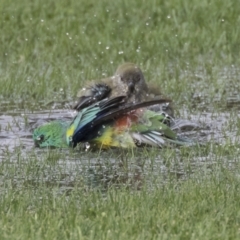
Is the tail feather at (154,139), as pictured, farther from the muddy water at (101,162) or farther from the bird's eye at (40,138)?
the bird's eye at (40,138)

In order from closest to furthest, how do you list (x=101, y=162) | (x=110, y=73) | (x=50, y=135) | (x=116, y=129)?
(x=101, y=162) < (x=116, y=129) < (x=50, y=135) < (x=110, y=73)

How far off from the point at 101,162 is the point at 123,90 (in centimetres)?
169

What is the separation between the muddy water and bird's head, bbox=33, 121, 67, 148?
0.09 meters

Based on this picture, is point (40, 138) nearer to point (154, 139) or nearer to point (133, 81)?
point (154, 139)

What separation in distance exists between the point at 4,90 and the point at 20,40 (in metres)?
1.92

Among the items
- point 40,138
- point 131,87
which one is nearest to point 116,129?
point 40,138

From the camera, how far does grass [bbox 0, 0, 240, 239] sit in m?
5.00

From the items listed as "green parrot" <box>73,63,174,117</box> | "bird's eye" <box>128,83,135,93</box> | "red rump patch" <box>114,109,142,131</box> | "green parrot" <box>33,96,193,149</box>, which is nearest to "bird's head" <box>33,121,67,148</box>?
"green parrot" <box>33,96,193,149</box>

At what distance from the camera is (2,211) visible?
5266 millimetres

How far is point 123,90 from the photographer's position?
326 inches

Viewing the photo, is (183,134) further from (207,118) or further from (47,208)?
(47,208)

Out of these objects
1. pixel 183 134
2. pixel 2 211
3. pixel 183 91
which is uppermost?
pixel 183 91

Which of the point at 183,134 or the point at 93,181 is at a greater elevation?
the point at 183,134

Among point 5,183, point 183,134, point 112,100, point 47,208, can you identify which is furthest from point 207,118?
point 47,208
